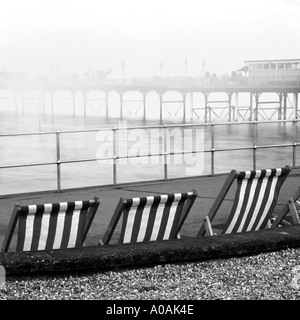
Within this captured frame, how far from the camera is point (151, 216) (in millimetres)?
6965

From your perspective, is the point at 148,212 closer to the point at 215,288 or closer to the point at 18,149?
the point at 215,288

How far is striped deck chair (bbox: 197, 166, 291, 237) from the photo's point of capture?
776 centimetres

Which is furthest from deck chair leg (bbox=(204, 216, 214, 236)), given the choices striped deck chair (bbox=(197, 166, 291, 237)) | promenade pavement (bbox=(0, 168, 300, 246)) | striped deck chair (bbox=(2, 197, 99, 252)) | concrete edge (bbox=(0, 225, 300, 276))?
striped deck chair (bbox=(2, 197, 99, 252))

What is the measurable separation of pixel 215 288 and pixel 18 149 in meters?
74.6

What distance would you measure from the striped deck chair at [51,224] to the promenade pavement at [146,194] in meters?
1.57

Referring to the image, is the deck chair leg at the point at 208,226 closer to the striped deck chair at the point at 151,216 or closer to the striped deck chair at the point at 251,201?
the striped deck chair at the point at 251,201

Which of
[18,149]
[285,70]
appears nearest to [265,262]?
[18,149]

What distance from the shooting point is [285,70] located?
301ft

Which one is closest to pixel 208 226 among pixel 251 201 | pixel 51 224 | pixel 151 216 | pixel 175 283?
pixel 251 201

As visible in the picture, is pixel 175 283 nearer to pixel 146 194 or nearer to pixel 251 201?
pixel 251 201

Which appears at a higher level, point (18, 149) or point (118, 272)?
point (118, 272)

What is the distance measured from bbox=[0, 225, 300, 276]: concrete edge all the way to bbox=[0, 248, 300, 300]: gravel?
0.20ft

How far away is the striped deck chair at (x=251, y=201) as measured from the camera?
7762 mm

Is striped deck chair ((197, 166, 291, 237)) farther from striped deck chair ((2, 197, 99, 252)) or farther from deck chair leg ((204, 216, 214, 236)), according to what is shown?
striped deck chair ((2, 197, 99, 252))
